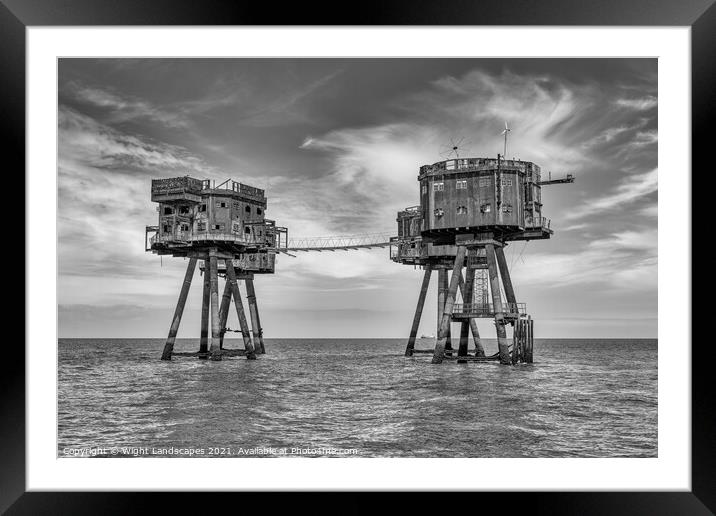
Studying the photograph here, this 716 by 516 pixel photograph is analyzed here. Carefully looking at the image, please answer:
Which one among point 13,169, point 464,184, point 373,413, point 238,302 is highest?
point 464,184

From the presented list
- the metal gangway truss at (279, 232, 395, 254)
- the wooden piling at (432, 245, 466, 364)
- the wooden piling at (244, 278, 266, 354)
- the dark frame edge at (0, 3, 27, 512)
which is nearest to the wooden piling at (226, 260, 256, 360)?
the wooden piling at (244, 278, 266, 354)

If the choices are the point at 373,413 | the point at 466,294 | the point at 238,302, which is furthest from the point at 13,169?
the point at 238,302

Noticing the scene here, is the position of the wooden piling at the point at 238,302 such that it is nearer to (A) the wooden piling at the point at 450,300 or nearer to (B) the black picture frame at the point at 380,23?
(A) the wooden piling at the point at 450,300

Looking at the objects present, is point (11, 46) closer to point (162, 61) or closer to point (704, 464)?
point (704, 464)

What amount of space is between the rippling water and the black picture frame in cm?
931

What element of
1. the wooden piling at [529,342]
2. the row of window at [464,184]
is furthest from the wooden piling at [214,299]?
the wooden piling at [529,342]

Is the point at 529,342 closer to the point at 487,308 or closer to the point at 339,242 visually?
the point at 487,308

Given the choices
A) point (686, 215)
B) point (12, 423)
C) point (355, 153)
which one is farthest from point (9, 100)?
point (355, 153)

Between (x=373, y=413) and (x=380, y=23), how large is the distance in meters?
20.5

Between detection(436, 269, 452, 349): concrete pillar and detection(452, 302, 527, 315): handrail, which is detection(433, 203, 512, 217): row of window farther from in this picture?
detection(436, 269, 452, 349): concrete pillar

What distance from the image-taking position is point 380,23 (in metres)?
12.3

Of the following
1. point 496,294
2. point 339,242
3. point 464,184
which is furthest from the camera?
point 339,242

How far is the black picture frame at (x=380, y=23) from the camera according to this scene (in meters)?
12.3

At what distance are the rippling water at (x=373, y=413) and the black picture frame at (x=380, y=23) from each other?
30.5 ft
